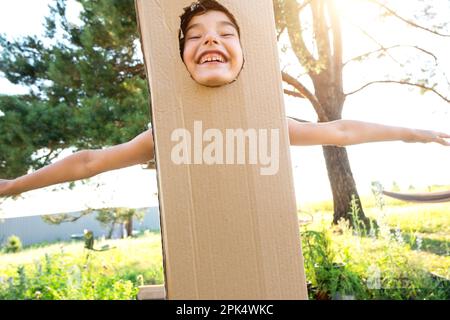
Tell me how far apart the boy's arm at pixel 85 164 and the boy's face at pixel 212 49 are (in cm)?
19

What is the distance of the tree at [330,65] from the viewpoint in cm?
238

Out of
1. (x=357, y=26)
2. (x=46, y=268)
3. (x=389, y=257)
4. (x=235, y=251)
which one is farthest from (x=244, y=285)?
(x=357, y=26)

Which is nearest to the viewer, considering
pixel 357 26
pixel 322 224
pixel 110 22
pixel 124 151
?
pixel 124 151

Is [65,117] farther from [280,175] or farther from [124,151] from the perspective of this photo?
[280,175]

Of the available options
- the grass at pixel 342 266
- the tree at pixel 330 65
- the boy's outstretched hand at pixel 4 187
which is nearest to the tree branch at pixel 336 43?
the tree at pixel 330 65

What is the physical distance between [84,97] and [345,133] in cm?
189

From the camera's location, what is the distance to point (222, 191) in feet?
2.16

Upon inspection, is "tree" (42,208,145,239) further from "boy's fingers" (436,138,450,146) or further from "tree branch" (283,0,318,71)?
"boy's fingers" (436,138,450,146)

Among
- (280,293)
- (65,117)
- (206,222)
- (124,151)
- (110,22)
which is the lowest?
(280,293)

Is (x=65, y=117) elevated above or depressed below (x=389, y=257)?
above

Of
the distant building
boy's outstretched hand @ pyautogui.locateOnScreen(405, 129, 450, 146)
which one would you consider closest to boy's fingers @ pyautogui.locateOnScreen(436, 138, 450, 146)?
boy's outstretched hand @ pyautogui.locateOnScreen(405, 129, 450, 146)

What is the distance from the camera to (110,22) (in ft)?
7.34

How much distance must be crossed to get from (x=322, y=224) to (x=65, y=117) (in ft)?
4.52

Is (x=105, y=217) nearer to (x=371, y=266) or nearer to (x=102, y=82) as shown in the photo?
(x=102, y=82)
